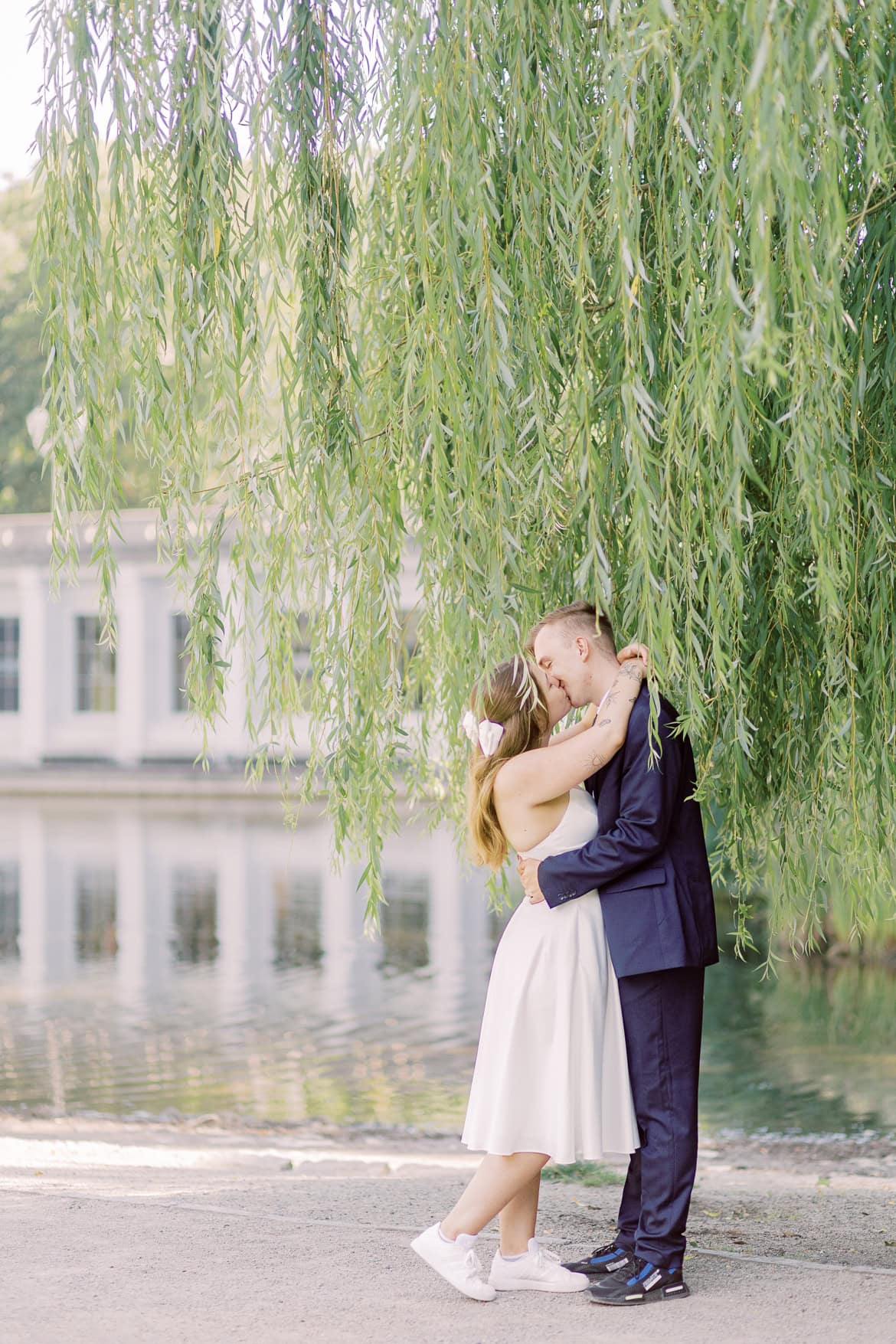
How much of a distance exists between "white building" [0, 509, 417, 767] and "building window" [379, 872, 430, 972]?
28.7 feet

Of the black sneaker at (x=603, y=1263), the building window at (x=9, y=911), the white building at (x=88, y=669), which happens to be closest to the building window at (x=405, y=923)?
the building window at (x=9, y=911)

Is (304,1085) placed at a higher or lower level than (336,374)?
lower

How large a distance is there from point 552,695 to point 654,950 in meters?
0.74

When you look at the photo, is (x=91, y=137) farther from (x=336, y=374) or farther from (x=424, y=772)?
(x=424, y=772)

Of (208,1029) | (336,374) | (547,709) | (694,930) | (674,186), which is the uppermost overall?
(674,186)

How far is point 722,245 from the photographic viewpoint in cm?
315

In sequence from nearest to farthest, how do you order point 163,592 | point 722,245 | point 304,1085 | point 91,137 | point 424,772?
→ point 722,245 → point 91,137 → point 424,772 → point 304,1085 → point 163,592

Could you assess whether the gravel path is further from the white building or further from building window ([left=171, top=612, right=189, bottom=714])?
the white building

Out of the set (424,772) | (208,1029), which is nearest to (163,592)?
(208,1029)

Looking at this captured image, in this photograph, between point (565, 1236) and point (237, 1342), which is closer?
point (237, 1342)

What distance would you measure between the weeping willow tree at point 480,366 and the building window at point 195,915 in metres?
8.59

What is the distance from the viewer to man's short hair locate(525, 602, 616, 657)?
150 inches

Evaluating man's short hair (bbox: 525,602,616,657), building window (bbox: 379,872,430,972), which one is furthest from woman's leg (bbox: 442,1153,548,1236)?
building window (bbox: 379,872,430,972)

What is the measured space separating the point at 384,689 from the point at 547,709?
0.68 m
